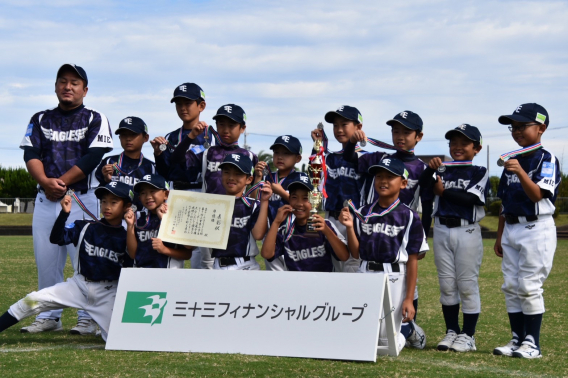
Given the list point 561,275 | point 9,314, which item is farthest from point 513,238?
point 561,275

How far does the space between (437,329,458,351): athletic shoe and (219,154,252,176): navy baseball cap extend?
2.26 m

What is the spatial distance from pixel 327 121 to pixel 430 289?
4.87 meters

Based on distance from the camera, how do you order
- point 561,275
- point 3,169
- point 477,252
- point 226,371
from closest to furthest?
1. point 226,371
2. point 477,252
3. point 561,275
4. point 3,169

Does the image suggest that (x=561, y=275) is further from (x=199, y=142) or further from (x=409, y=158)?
(x=199, y=142)

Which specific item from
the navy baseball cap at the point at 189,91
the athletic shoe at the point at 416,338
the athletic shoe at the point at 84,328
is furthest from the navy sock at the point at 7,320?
the athletic shoe at the point at 416,338

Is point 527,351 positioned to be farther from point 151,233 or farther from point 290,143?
point 151,233

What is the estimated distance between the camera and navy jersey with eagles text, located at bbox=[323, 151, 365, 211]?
6.29 meters

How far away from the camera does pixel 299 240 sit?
5758 mm

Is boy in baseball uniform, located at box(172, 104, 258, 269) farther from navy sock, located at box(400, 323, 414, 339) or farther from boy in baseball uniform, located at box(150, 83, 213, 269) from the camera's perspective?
navy sock, located at box(400, 323, 414, 339)

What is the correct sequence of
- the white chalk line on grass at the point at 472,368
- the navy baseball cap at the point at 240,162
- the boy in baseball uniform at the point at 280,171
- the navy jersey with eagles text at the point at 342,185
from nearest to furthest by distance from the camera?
1. the white chalk line on grass at the point at 472,368
2. the navy baseball cap at the point at 240,162
3. the boy in baseball uniform at the point at 280,171
4. the navy jersey with eagles text at the point at 342,185

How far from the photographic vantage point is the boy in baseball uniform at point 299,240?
5.62m

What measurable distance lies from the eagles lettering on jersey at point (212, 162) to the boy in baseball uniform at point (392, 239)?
4.58 ft

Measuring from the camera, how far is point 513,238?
554cm

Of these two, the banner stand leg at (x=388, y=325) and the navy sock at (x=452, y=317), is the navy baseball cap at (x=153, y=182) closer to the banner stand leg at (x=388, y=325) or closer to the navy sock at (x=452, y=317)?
the banner stand leg at (x=388, y=325)
